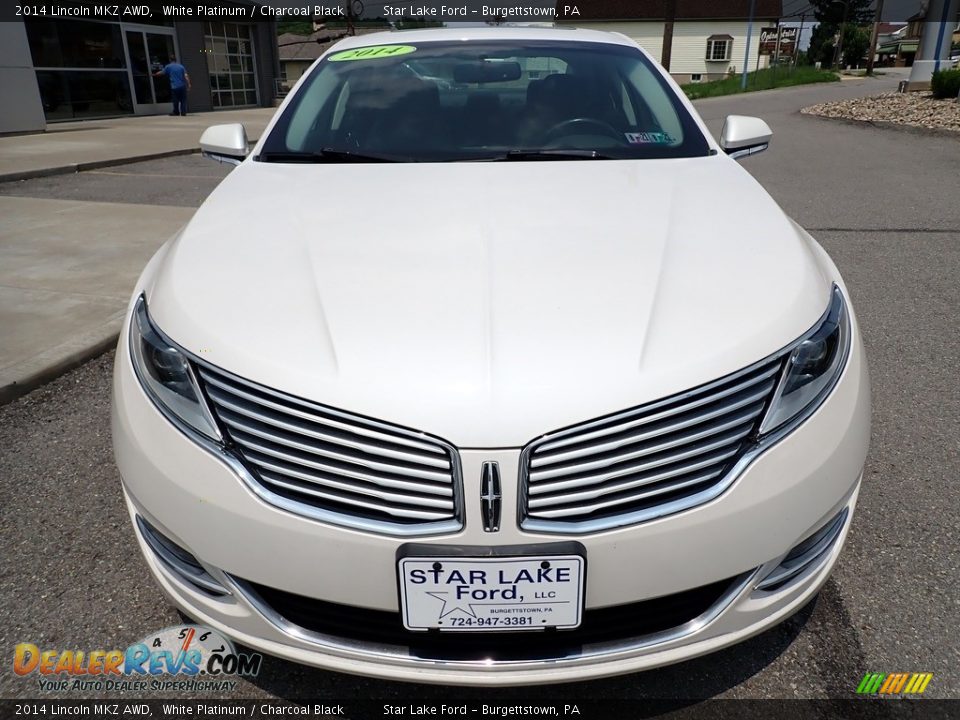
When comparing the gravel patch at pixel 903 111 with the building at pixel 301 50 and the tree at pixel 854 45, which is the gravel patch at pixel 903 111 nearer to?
the building at pixel 301 50

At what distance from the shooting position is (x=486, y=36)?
2.94m

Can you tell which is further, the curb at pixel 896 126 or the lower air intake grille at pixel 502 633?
the curb at pixel 896 126

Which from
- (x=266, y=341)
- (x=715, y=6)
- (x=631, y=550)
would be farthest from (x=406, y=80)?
(x=715, y=6)

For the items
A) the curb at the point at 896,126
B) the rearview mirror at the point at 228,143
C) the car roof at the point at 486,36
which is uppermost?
the car roof at the point at 486,36

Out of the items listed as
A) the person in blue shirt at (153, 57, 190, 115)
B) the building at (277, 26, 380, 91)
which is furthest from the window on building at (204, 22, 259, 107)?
the building at (277, 26, 380, 91)

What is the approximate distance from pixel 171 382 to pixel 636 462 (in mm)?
912

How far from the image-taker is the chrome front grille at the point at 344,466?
49.1 inches

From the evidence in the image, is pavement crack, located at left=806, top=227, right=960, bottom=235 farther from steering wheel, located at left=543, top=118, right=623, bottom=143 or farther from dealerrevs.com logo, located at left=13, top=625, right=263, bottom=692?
dealerrevs.com logo, located at left=13, top=625, right=263, bottom=692

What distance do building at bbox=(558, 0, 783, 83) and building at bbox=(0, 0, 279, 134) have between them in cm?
3317

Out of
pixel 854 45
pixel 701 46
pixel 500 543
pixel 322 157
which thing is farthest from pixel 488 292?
pixel 854 45

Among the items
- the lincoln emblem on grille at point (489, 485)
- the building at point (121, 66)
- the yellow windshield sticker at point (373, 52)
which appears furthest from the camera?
the building at point (121, 66)

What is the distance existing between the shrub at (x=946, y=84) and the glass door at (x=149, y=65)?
17738 millimetres

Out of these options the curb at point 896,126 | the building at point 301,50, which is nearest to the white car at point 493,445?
the curb at point 896,126

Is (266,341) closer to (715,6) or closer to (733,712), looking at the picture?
(733,712)
